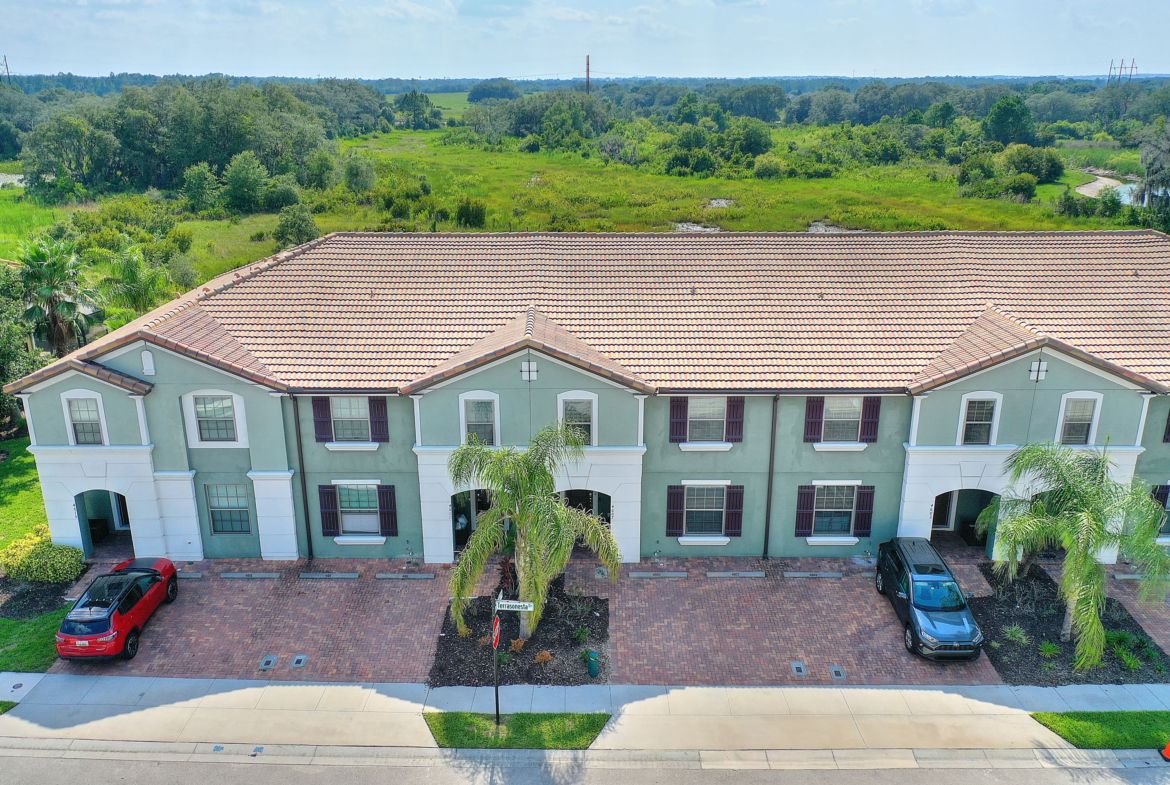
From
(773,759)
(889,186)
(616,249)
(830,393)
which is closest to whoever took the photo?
(773,759)

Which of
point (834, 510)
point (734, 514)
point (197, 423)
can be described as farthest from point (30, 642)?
point (834, 510)

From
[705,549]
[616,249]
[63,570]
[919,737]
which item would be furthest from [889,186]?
[63,570]

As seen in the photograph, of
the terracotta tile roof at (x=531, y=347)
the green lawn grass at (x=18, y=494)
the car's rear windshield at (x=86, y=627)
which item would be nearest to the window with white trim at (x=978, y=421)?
the terracotta tile roof at (x=531, y=347)

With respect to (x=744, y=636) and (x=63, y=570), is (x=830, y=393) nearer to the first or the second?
(x=744, y=636)

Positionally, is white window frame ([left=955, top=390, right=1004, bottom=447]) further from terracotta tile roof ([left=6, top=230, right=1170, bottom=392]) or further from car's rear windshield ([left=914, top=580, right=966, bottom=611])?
car's rear windshield ([left=914, top=580, right=966, bottom=611])

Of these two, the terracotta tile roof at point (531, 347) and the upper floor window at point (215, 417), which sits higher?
the terracotta tile roof at point (531, 347)

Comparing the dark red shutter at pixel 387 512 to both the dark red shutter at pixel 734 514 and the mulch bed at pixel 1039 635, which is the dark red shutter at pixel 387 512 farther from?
the mulch bed at pixel 1039 635
